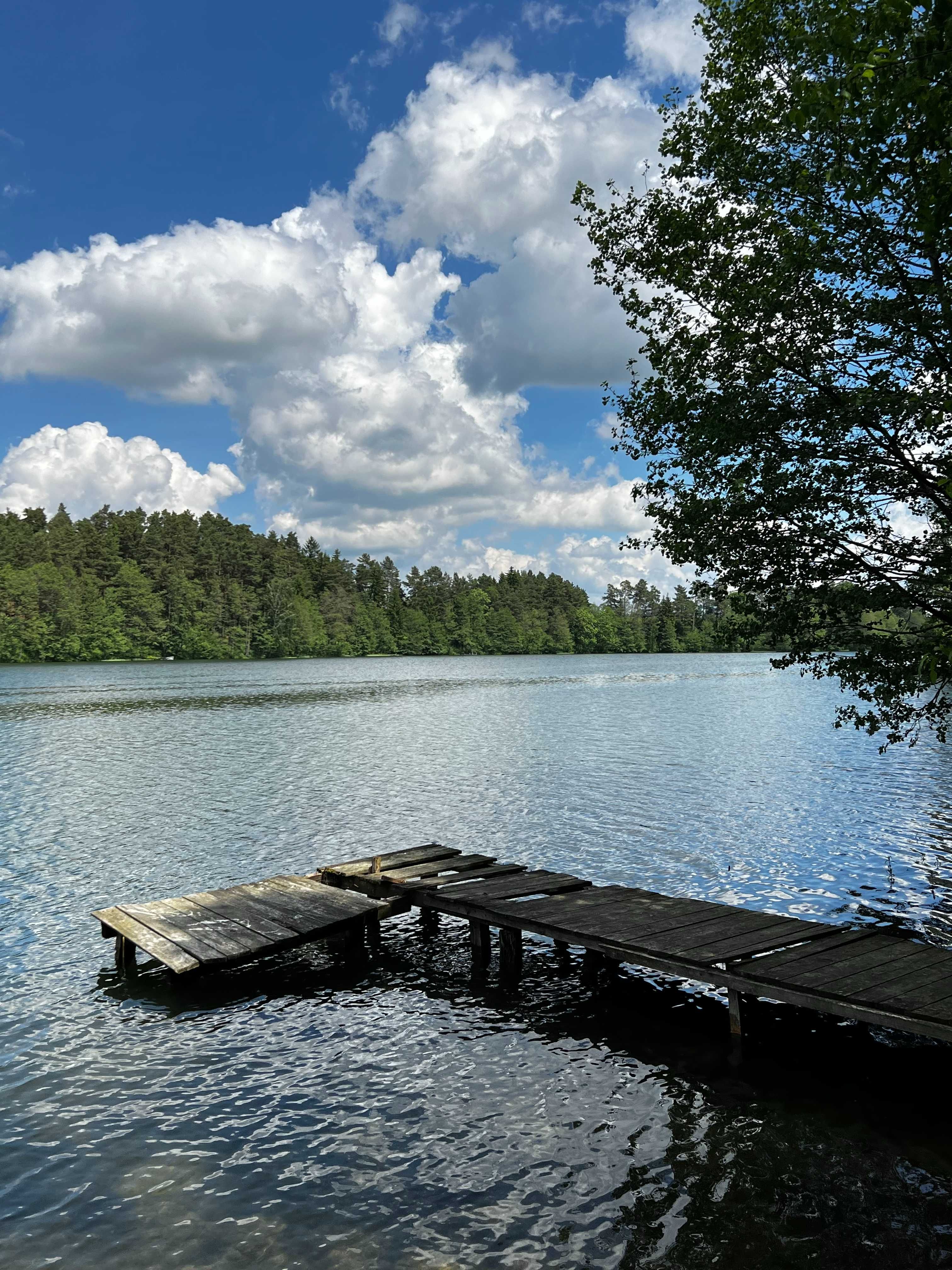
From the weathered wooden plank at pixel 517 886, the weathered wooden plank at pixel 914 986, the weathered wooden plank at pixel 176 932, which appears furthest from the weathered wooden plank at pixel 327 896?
the weathered wooden plank at pixel 914 986

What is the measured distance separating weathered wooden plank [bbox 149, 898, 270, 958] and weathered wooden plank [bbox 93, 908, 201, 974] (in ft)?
1.21

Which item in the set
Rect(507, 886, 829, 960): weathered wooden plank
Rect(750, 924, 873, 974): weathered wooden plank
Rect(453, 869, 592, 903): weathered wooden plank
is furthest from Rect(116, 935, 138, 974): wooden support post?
Rect(750, 924, 873, 974): weathered wooden plank

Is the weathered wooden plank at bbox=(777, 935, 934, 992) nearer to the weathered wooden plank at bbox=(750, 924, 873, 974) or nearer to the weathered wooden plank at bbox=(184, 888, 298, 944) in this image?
the weathered wooden plank at bbox=(750, 924, 873, 974)

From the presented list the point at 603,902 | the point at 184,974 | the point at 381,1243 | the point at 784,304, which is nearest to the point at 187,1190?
the point at 381,1243

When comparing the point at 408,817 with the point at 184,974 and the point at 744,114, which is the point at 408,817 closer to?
the point at 184,974

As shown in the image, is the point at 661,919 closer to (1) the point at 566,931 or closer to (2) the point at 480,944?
(1) the point at 566,931

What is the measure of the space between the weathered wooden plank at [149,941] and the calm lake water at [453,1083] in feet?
2.07

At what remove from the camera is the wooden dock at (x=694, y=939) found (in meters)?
8.34

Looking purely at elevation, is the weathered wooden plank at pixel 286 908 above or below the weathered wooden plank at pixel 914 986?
below

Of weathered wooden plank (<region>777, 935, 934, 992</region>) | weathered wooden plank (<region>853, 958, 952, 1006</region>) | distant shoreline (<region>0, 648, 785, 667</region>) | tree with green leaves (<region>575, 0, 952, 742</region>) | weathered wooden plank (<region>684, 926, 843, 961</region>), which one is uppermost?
tree with green leaves (<region>575, 0, 952, 742</region>)

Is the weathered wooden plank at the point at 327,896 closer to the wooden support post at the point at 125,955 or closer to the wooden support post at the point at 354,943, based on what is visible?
the wooden support post at the point at 354,943

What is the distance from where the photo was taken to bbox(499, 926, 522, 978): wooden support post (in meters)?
11.7

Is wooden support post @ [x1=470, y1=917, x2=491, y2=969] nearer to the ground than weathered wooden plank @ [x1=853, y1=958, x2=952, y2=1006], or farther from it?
nearer to the ground

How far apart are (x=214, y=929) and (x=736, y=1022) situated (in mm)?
6744
